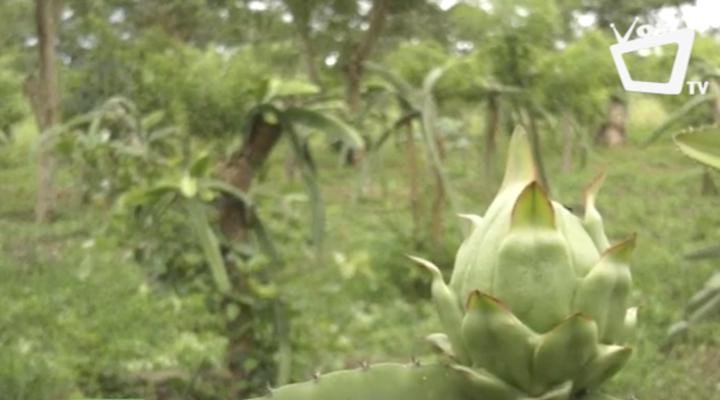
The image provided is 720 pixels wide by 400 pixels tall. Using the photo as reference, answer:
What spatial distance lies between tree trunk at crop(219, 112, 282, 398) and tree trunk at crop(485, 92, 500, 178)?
400mm

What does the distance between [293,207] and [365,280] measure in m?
1.29

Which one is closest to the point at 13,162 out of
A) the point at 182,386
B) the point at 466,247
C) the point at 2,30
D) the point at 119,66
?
the point at 2,30

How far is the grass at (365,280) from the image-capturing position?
85.1 inches

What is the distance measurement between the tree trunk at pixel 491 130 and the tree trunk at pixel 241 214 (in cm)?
40

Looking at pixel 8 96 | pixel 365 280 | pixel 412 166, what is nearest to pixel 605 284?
pixel 412 166

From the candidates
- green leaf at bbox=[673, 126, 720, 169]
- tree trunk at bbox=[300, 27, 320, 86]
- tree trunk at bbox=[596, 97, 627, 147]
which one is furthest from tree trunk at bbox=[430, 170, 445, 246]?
tree trunk at bbox=[596, 97, 627, 147]

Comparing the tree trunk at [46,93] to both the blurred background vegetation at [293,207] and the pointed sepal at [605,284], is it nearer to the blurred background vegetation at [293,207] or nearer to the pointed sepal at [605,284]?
the blurred background vegetation at [293,207]

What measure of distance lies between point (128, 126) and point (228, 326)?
0.40 meters

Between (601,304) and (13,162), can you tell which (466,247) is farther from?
(13,162)

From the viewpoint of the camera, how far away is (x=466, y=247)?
0.43 metres

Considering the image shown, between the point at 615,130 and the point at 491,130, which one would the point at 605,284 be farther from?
the point at 615,130

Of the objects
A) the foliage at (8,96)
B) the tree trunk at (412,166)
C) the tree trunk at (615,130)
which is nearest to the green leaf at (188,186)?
the tree trunk at (412,166)

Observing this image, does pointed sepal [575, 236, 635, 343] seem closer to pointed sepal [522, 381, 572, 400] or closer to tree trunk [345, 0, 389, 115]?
pointed sepal [522, 381, 572, 400]

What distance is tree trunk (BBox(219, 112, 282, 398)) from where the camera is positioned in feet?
6.12
